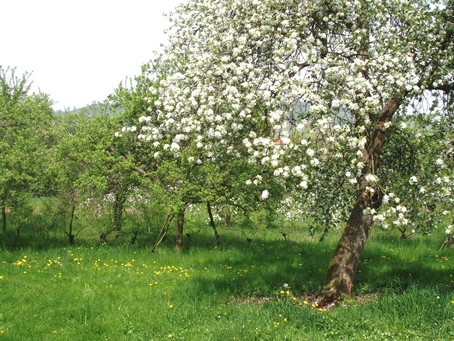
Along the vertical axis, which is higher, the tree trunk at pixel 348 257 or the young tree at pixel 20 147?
→ the young tree at pixel 20 147

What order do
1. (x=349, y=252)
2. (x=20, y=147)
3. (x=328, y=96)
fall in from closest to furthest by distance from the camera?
(x=328, y=96)
(x=349, y=252)
(x=20, y=147)

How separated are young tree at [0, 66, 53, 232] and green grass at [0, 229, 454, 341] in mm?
2280

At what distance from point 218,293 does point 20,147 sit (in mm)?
10069

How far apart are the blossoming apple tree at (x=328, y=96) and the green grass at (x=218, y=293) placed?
1.93m

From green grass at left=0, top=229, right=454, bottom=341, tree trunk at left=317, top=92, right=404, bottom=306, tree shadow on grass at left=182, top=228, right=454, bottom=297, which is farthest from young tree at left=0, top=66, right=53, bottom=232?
tree trunk at left=317, top=92, right=404, bottom=306

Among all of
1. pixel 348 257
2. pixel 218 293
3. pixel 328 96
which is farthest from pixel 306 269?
pixel 328 96

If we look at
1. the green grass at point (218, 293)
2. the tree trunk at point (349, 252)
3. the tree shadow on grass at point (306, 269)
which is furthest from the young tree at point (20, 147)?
the tree trunk at point (349, 252)

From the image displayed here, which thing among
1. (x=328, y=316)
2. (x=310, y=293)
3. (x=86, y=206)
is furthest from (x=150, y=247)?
(x=328, y=316)

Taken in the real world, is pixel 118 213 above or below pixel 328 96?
below

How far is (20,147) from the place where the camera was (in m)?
16.4

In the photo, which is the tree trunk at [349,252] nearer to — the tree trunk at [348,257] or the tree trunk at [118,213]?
the tree trunk at [348,257]

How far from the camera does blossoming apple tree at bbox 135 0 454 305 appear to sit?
801 centimetres

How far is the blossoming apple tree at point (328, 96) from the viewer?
8008 millimetres

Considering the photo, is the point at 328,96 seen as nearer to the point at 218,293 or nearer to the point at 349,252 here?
the point at 349,252
